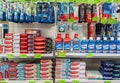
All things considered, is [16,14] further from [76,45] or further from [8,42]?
[76,45]

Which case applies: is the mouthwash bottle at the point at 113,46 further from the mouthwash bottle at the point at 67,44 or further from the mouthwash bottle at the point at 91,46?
the mouthwash bottle at the point at 67,44

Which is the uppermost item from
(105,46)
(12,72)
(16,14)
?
(16,14)

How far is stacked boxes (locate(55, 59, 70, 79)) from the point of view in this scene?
9.50 ft

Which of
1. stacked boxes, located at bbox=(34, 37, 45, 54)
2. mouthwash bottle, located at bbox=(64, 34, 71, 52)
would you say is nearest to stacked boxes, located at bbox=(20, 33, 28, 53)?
stacked boxes, located at bbox=(34, 37, 45, 54)

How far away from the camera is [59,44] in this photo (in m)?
2.83

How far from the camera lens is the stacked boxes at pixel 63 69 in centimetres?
289

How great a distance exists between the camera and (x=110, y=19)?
2814mm

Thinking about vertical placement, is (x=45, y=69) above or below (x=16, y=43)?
below

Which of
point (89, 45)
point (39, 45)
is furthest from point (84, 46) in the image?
point (39, 45)

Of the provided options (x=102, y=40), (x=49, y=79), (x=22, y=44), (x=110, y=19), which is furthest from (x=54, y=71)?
(x=110, y=19)

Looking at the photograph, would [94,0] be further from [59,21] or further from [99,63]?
[99,63]

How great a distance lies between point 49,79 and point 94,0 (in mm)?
1194

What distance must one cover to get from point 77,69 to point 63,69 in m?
0.19

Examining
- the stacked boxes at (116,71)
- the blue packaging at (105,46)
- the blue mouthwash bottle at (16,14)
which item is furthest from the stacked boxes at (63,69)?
the blue mouthwash bottle at (16,14)
